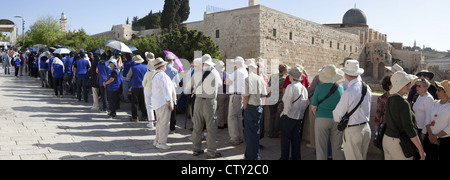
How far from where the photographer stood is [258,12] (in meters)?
22.9

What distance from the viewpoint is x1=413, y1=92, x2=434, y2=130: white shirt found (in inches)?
154

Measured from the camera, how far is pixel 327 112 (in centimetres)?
377

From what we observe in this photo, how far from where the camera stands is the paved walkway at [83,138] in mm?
4508

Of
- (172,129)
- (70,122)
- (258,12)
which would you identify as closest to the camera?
(172,129)

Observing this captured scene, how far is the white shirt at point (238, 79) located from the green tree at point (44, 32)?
29.7m

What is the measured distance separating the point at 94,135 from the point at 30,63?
556 inches

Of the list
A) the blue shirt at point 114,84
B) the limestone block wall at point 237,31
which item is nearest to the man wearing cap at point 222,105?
the blue shirt at point 114,84

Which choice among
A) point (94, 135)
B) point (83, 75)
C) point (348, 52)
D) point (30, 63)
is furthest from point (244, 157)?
point (348, 52)

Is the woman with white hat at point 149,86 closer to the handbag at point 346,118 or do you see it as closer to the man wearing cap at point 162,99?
the man wearing cap at point 162,99

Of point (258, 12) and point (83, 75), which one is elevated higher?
point (258, 12)

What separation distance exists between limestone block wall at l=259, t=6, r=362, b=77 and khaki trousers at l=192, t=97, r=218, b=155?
63.2 ft

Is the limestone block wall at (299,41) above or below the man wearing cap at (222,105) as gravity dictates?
above

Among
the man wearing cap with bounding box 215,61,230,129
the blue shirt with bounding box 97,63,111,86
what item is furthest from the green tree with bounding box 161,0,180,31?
the man wearing cap with bounding box 215,61,230,129
